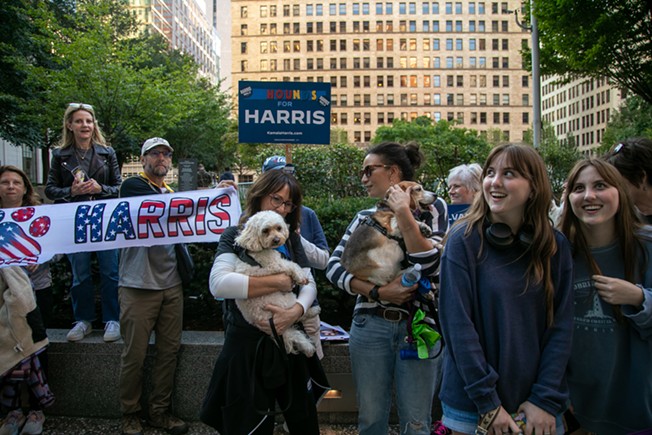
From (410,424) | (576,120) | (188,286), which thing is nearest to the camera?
(410,424)

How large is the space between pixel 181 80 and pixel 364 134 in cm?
8066

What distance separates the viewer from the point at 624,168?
3.02m

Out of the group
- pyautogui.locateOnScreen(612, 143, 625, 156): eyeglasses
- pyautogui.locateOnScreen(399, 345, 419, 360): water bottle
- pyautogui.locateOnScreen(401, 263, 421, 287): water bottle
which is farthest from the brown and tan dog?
pyautogui.locateOnScreen(612, 143, 625, 156): eyeglasses

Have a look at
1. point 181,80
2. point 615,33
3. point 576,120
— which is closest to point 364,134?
point 576,120

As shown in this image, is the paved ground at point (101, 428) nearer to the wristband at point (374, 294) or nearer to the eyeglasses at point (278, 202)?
the wristband at point (374, 294)

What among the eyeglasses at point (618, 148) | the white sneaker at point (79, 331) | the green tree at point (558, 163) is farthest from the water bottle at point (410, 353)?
the green tree at point (558, 163)

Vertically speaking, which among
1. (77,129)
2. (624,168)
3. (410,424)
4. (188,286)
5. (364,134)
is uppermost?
(364,134)

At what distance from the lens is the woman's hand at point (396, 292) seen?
271 centimetres

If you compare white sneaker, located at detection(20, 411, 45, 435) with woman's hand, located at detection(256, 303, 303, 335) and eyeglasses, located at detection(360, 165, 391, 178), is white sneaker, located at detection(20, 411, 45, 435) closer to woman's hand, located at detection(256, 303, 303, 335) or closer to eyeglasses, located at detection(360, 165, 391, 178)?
woman's hand, located at detection(256, 303, 303, 335)

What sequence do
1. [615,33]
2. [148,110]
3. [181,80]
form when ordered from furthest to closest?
1. [181,80]
2. [148,110]
3. [615,33]

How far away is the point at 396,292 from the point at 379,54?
10946cm

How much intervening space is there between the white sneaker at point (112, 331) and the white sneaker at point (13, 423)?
2.72 feet

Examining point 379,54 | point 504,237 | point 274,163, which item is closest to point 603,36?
point 274,163

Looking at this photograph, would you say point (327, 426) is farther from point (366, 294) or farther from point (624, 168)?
point (624, 168)
